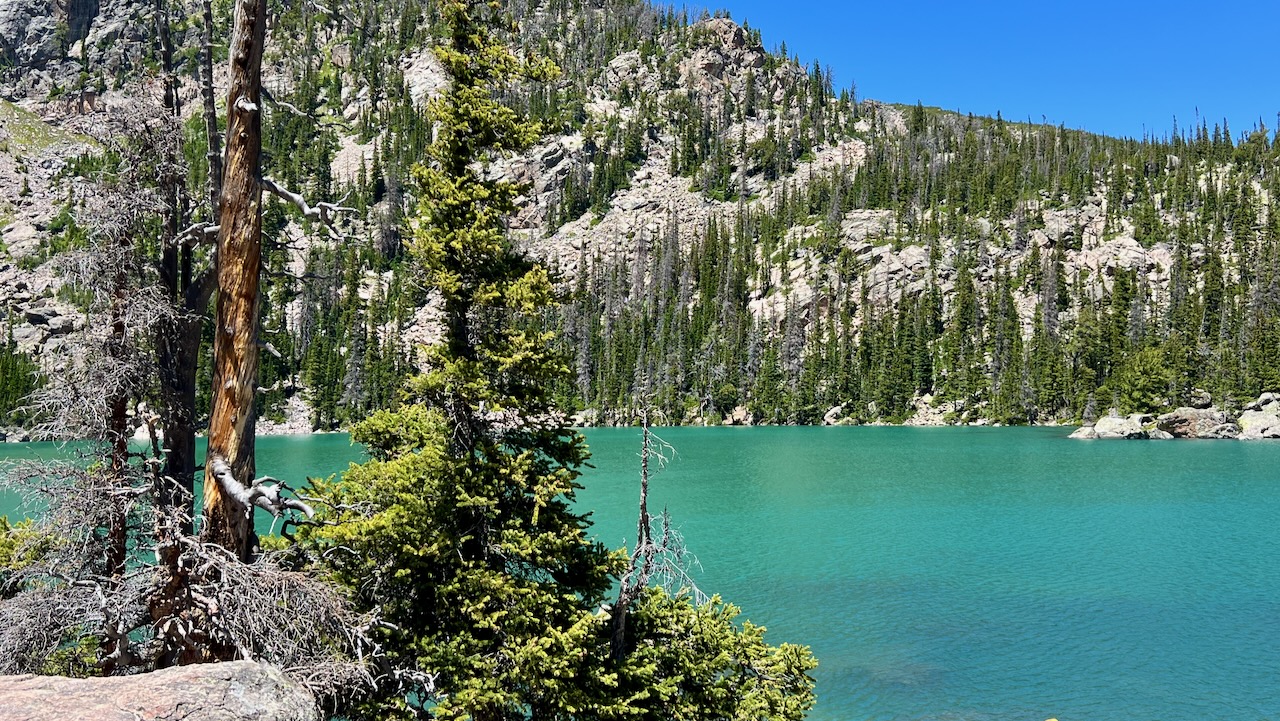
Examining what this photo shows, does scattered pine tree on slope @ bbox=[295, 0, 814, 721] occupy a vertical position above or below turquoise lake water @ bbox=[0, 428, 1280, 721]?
above

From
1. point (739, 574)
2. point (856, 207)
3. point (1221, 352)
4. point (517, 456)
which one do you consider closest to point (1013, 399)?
point (1221, 352)

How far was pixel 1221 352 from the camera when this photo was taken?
105m

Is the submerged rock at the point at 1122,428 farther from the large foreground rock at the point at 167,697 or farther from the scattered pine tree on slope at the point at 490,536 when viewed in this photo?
the large foreground rock at the point at 167,697

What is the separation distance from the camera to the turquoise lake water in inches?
729

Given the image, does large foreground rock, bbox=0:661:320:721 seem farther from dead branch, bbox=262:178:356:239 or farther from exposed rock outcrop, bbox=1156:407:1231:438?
exposed rock outcrop, bbox=1156:407:1231:438

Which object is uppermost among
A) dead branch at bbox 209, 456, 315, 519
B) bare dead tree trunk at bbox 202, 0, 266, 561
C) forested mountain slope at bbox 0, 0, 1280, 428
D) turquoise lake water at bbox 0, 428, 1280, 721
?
forested mountain slope at bbox 0, 0, 1280, 428

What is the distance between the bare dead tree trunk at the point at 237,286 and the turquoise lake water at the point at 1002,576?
14.2 meters

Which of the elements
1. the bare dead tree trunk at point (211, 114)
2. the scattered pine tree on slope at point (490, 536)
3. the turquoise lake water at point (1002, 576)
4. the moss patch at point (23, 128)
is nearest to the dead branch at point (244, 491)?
the scattered pine tree on slope at point (490, 536)

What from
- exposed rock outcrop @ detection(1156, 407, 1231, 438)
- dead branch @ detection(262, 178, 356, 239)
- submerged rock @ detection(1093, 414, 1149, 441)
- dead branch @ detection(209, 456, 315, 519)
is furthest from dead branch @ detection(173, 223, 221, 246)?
exposed rock outcrop @ detection(1156, 407, 1231, 438)

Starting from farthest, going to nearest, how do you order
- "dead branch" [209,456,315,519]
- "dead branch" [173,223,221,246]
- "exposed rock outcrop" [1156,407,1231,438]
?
"exposed rock outcrop" [1156,407,1231,438]
"dead branch" [173,223,221,246]
"dead branch" [209,456,315,519]

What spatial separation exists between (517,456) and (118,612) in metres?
5.08

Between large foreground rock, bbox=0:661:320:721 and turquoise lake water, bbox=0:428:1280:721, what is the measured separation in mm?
14250

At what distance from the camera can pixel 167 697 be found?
523 centimetres

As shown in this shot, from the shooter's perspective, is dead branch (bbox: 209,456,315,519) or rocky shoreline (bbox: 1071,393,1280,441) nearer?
dead branch (bbox: 209,456,315,519)
